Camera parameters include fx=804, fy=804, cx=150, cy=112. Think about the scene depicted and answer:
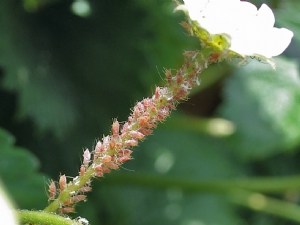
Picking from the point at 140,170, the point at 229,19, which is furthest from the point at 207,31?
the point at 140,170

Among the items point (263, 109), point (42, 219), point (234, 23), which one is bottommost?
point (42, 219)

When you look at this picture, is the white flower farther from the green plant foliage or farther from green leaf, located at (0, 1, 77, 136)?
green leaf, located at (0, 1, 77, 136)

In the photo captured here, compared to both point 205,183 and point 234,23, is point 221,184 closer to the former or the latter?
A: point 205,183

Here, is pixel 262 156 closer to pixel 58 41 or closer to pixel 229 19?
pixel 58 41

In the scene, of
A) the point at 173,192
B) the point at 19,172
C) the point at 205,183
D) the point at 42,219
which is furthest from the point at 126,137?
the point at 173,192

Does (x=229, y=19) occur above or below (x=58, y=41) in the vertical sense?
below

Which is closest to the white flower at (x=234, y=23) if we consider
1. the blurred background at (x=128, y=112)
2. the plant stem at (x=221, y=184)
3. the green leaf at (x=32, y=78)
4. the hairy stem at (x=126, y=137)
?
the hairy stem at (x=126, y=137)

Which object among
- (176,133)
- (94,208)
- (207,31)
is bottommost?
(207,31)
